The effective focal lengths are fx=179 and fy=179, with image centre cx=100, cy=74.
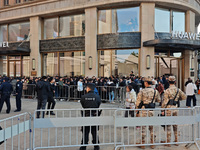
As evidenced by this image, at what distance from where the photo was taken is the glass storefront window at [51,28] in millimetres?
20264

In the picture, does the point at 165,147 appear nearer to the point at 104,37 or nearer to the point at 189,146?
the point at 189,146

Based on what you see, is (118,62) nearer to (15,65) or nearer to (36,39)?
(36,39)

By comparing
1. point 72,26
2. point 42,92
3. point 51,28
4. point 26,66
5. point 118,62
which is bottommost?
point 42,92

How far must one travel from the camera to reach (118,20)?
57.9ft

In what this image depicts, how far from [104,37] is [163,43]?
5597mm

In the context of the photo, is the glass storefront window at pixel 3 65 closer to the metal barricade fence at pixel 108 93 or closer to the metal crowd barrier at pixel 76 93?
the metal crowd barrier at pixel 76 93

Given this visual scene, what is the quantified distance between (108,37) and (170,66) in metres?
7.09

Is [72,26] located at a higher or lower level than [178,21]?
lower

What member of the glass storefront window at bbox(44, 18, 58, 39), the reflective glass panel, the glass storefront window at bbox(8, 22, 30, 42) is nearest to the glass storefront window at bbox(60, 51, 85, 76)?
the glass storefront window at bbox(44, 18, 58, 39)

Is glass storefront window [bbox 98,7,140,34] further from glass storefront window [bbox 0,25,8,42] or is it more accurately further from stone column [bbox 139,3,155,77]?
glass storefront window [bbox 0,25,8,42]

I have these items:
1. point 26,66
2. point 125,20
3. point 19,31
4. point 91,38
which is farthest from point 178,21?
point 19,31

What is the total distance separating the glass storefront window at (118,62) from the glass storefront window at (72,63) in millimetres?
2107

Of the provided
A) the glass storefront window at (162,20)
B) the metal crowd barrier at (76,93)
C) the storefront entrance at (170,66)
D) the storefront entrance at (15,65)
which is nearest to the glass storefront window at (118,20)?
the glass storefront window at (162,20)

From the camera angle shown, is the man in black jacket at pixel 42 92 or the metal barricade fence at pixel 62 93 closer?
the man in black jacket at pixel 42 92
